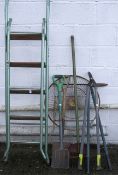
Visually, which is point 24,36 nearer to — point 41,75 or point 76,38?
point 41,75

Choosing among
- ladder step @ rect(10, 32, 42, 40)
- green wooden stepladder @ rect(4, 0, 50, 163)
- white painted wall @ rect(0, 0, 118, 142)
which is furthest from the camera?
white painted wall @ rect(0, 0, 118, 142)

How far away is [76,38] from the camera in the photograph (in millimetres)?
5383

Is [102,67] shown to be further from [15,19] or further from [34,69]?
[15,19]

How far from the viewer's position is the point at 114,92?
5.50 meters

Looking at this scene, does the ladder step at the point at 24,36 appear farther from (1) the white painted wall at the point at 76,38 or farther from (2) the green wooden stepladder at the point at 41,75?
(1) the white painted wall at the point at 76,38

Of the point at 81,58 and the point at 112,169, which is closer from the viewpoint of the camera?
the point at 112,169

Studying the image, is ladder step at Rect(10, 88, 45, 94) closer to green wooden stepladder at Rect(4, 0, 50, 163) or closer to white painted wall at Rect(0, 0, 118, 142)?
green wooden stepladder at Rect(4, 0, 50, 163)

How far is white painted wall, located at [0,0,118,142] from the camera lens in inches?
209

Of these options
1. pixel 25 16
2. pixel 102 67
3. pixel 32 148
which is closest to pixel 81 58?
pixel 102 67

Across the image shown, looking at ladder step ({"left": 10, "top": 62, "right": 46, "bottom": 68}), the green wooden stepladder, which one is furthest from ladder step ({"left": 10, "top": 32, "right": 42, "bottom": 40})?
ladder step ({"left": 10, "top": 62, "right": 46, "bottom": 68})

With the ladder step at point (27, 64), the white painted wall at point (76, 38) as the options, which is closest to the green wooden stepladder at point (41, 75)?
the ladder step at point (27, 64)

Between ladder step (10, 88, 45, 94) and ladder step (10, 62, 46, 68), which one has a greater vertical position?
ladder step (10, 62, 46, 68)

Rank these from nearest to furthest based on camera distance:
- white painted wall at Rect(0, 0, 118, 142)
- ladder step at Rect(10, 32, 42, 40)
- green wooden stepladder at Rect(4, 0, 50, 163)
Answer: green wooden stepladder at Rect(4, 0, 50, 163) → ladder step at Rect(10, 32, 42, 40) → white painted wall at Rect(0, 0, 118, 142)

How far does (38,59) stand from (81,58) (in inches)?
20.6
